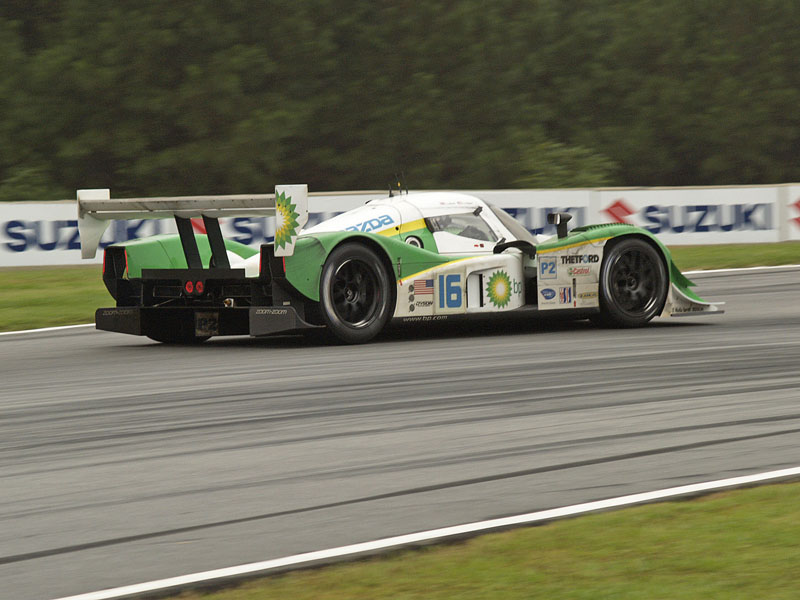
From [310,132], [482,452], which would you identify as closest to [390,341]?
[482,452]

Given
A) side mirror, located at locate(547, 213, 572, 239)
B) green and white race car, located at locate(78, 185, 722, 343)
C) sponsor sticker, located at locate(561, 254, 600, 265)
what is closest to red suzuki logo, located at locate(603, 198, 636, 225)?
green and white race car, located at locate(78, 185, 722, 343)

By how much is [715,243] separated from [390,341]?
1313 cm

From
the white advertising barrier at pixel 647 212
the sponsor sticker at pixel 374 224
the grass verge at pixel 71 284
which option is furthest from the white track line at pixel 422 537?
the white advertising barrier at pixel 647 212

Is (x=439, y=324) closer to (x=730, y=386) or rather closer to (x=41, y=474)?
(x=730, y=386)

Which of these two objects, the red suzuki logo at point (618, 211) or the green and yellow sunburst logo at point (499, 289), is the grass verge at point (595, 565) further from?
the red suzuki logo at point (618, 211)

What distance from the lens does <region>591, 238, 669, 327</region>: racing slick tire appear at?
11.6m

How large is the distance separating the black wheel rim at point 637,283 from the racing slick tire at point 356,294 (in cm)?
231

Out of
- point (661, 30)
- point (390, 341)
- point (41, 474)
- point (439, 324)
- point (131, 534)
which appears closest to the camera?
point (131, 534)

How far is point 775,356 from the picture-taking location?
9742 mm

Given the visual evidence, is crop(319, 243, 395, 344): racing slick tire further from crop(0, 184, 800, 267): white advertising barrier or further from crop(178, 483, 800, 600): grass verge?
crop(0, 184, 800, 267): white advertising barrier

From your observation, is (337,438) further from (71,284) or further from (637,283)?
(71,284)

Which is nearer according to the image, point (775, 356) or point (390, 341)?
point (775, 356)

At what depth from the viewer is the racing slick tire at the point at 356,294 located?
1039cm

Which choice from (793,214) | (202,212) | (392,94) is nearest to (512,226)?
(202,212)
